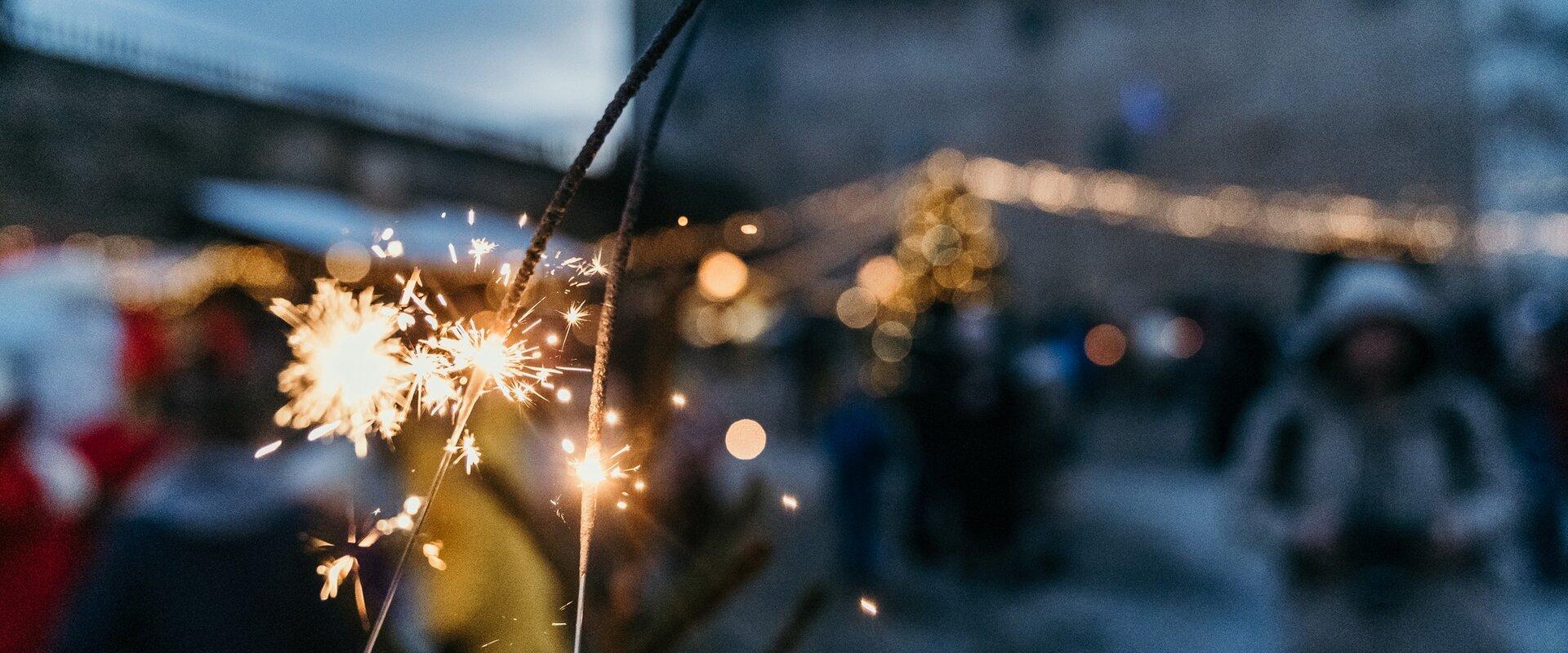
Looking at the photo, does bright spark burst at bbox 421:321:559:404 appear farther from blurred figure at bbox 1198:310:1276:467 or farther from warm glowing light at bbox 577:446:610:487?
blurred figure at bbox 1198:310:1276:467

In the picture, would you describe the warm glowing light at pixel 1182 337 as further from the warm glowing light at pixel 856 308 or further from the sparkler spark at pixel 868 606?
the sparkler spark at pixel 868 606

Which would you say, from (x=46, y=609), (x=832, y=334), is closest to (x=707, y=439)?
(x=46, y=609)

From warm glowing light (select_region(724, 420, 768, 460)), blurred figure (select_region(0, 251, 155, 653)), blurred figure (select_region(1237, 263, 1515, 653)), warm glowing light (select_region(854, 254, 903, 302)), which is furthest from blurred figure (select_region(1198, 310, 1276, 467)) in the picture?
blurred figure (select_region(0, 251, 155, 653))

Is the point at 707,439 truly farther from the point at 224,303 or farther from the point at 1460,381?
the point at 1460,381

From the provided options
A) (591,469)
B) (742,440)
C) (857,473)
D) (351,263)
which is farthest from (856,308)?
(591,469)

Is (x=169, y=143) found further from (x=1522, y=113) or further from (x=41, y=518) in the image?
(x=1522, y=113)
